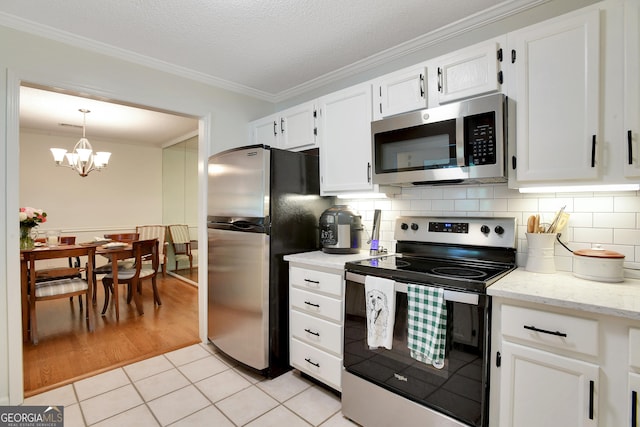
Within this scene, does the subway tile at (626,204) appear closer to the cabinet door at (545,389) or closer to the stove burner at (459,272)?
the stove burner at (459,272)

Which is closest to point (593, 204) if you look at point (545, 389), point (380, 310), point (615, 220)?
point (615, 220)

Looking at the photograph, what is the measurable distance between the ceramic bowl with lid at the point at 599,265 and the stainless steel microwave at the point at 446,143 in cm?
52

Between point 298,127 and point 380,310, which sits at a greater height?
point 298,127

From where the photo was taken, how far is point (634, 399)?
3.58ft

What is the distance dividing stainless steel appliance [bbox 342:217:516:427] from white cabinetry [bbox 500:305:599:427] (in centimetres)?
9

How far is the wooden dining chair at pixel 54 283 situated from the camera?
9.40 ft

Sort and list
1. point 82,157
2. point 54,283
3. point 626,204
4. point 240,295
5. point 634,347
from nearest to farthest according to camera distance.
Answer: point 634,347, point 626,204, point 240,295, point 54,283, point 82,157

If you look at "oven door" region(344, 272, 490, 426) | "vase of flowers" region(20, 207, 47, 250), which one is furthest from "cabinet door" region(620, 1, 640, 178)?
"vase of flowers" region(20, 207, 47, 250)

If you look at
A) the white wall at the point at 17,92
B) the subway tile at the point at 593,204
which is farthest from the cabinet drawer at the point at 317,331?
the white wall at the point at 17,92

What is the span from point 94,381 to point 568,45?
3.44 m

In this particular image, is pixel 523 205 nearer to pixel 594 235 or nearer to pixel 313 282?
pixel 594 235

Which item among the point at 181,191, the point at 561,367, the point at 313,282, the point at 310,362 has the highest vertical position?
the point at 181,191

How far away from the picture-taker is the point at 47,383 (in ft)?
7.20

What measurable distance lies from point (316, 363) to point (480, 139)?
1675mm
